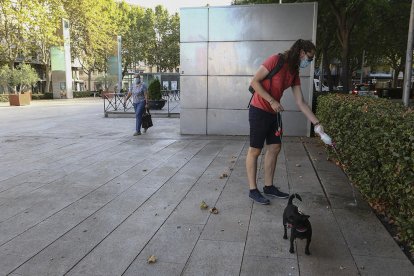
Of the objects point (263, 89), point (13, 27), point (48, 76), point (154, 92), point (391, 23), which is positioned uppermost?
point (13, 27)

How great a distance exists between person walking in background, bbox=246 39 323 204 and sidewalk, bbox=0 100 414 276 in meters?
0.42

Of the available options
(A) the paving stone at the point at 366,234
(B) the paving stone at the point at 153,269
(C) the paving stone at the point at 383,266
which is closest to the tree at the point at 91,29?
(A) the paving stone at the point at 366,234

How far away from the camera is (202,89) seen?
9945 millimetres

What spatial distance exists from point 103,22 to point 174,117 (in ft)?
90.8

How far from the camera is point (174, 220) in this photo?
154 inches

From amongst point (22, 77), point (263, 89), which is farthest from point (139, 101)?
point (22, 77)

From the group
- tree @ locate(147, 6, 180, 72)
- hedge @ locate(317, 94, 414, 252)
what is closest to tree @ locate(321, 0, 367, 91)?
hedge @ locate(317, 94, 414, 252)

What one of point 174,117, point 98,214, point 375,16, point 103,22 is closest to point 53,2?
point 103,22

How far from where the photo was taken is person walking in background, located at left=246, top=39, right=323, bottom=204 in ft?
12.8

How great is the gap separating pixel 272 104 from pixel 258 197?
114cm

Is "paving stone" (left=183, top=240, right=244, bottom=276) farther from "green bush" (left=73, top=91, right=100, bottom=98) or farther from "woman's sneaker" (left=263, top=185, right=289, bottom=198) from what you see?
"green bush" (left=73, top=91, right=100, bottom=98)

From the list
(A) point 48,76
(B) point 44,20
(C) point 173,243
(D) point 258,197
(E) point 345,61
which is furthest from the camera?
(A) point 48,76

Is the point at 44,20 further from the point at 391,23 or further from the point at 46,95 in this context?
the point at 391,23

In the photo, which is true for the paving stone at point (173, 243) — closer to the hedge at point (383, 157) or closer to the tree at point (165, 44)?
the hedge at point (383, 157)
